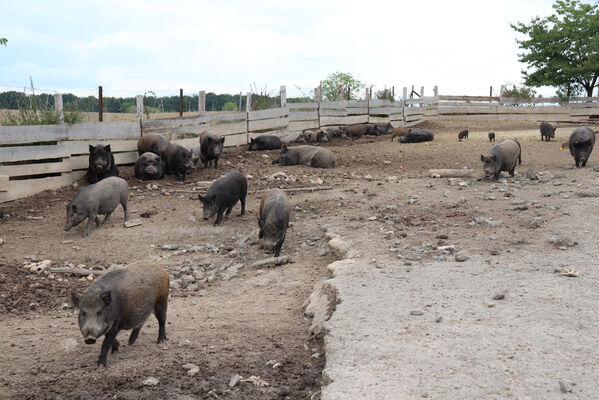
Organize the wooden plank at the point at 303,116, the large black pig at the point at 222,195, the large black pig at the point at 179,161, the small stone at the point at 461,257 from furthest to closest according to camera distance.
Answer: the wooden plank at the point at 303,116, the large black pig at the point at 179,161, the large black pig at the point at 222,195, the small stone at the point at 461,257

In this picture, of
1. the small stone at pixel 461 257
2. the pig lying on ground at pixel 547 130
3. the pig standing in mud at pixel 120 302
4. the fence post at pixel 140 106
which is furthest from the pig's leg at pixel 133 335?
the pig lying on ground at pixel 547 130

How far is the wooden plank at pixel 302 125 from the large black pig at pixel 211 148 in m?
7.00

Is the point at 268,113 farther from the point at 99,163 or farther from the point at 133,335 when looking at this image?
the point at 133,335

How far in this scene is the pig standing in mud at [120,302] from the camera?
4.43 m

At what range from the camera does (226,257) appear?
8.20 m

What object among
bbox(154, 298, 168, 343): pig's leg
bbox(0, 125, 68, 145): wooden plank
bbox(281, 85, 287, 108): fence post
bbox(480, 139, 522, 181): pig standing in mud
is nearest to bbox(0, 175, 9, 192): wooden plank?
bbox(0, 125, 68, 145): wooden plank

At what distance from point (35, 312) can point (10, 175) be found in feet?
19.2

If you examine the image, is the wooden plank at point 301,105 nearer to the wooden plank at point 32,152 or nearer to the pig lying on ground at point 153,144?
the pig lying on ground at point 153,144

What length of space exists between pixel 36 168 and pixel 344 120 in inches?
590

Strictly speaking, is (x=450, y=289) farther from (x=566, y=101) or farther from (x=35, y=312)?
(x=566, y=101)

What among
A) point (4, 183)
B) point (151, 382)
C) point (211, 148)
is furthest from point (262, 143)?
point (151, 382)

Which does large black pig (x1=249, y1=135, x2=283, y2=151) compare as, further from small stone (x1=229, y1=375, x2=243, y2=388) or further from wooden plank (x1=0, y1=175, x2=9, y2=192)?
small stone (x1=229, y1=375, x2=243, y2=388)

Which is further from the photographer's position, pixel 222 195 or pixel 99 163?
pixel 99 163

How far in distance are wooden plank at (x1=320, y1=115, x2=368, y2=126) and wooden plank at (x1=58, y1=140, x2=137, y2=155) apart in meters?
10.5
